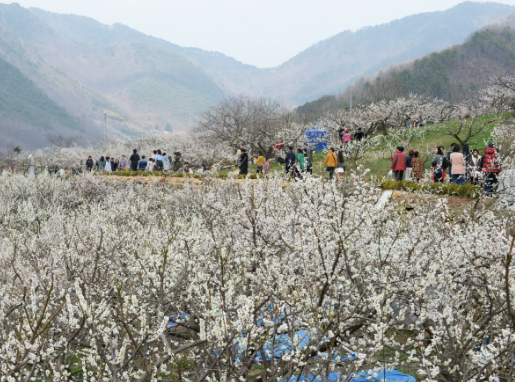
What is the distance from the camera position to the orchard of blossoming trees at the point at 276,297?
327 centimetres

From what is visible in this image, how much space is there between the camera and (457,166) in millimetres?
13391

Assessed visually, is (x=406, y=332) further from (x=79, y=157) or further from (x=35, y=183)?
(x=79, y=157)

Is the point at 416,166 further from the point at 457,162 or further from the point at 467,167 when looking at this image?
the point at 467,167

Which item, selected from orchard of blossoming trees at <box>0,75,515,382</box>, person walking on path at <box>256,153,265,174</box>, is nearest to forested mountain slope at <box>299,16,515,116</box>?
person walking on path at <box>256,153,265,174</box>

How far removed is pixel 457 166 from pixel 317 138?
1760cm

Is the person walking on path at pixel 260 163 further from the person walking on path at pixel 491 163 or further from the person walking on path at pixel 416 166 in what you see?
the person walking on path at pixel 491 163

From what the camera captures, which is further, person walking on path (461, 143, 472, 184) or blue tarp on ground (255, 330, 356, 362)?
person walking on path (461, 143, 472, 184)

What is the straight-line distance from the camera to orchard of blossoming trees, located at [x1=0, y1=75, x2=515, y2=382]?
3273mm

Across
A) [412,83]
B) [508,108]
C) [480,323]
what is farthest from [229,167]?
[412,83]

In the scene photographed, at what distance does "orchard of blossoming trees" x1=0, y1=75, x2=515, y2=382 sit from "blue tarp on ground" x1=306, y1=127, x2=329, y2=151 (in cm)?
2076

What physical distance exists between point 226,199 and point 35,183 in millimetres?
10592

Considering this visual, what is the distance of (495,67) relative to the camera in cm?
7481

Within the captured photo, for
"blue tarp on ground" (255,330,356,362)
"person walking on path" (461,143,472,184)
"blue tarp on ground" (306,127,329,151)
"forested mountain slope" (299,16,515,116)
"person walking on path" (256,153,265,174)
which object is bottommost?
"blue tarp on ground" (255,330,356,362)

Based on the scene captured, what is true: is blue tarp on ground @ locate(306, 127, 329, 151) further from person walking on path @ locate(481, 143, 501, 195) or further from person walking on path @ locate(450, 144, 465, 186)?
person walking on path @ locate(481, 143, 501, 195)
